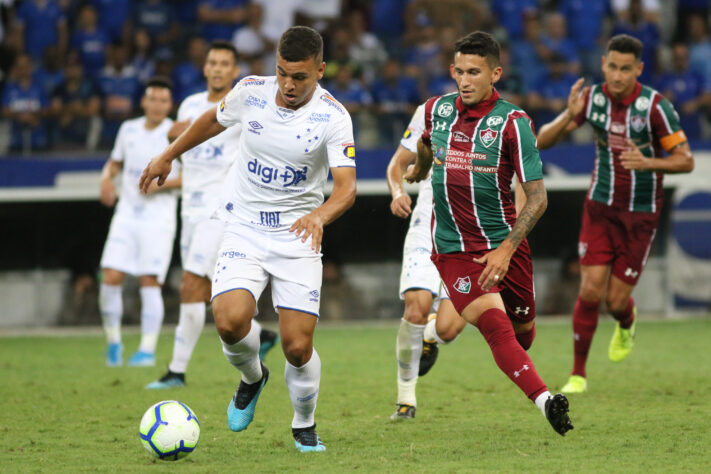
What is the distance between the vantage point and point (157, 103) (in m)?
11.0

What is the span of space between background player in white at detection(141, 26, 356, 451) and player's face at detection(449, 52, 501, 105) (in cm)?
74

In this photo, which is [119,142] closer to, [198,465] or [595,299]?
Answer: [595,299]

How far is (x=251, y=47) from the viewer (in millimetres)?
16547

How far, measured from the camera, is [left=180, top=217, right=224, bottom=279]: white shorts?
893 cm

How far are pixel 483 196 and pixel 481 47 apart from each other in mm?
904

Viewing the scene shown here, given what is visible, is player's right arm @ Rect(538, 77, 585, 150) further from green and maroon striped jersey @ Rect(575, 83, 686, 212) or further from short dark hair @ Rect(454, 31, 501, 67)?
short dark hair @ Rect(454, 31, 501, 67)

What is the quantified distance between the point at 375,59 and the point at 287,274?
11.0m

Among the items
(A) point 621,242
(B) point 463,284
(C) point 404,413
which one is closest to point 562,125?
(A) point 621,242

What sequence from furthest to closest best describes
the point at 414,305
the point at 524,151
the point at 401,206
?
the point at 414,305 < the point at 401,206 < the point at 524,151

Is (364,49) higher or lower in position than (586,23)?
lower

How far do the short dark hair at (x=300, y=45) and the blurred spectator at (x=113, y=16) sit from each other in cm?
1133

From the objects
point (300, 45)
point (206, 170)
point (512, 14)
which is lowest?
point (206, 170)

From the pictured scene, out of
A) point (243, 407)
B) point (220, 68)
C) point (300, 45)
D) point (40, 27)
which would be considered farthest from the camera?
point (40, 27)

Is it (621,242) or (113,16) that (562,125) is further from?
(113,16)
